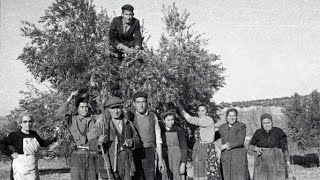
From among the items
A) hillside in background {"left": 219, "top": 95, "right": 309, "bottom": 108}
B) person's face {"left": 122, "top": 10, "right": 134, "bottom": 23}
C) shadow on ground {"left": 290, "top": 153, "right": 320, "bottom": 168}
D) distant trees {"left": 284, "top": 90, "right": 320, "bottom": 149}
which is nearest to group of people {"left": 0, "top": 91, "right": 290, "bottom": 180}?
person's face {"left": 122, "top": 10, "right": 134, "bottom": 23}

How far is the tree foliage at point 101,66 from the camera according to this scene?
7.82 metres

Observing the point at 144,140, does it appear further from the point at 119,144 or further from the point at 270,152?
the point at 270,152

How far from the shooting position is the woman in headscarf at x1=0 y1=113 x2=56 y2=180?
17.4ft

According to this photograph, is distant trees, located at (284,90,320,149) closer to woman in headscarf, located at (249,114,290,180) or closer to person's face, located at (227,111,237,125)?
woman in headscarf, located at (249,114,290,180)

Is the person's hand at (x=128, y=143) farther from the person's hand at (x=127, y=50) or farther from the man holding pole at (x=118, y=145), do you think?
the person's hand at (x=127, y=50)

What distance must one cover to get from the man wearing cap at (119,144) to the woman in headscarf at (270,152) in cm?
223

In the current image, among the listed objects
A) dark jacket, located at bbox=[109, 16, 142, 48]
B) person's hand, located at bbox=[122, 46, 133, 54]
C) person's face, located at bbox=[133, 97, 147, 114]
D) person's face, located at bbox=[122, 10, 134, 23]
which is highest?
person's face, located at bbox=[122, 10, 134, 23]

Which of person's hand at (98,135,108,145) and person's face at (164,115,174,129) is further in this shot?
person's face at (164,115,174,129)

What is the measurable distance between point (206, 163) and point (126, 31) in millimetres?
2754

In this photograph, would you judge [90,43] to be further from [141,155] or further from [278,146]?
[278,146]

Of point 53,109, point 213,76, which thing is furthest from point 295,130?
point 53,109

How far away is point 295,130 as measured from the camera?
2289cm

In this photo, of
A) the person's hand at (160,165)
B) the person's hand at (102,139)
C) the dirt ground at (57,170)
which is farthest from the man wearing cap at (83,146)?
the dirt ground at (57,170)

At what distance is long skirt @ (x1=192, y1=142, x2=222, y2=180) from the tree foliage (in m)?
1.88
